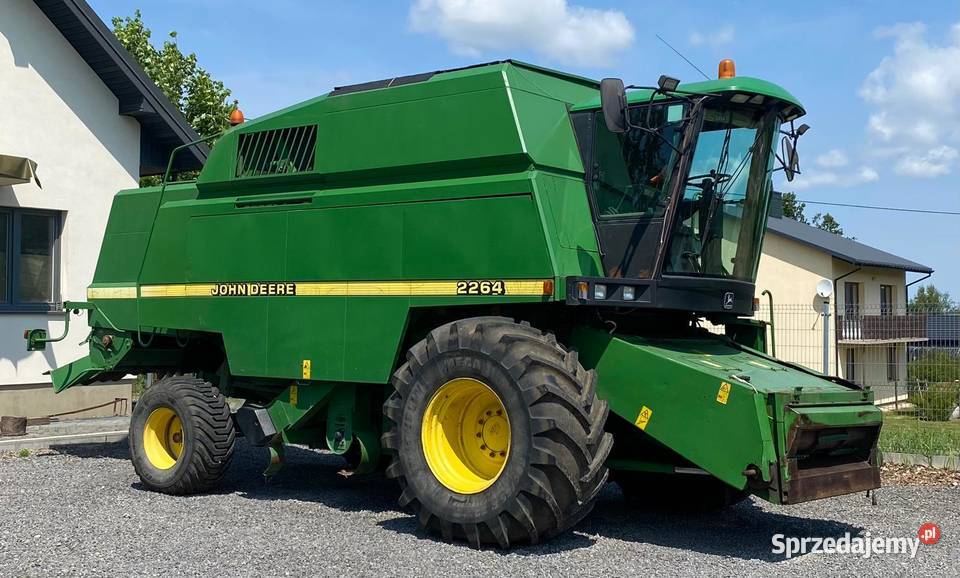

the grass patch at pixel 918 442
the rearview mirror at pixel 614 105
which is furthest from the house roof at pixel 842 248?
the rearview mirror at pixel 614 105

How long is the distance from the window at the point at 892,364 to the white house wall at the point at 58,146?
41.4ft

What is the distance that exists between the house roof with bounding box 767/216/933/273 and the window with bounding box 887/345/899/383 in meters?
14.3

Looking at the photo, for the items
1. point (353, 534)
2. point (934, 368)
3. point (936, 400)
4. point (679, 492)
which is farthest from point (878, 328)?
point (353, 534)

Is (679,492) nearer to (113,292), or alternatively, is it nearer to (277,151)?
(277,151)

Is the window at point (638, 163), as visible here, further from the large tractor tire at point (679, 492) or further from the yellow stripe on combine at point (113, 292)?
the yellow stripe on combine at point (113, 292)

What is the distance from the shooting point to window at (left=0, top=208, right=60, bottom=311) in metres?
14.0

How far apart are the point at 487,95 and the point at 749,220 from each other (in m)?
2.28

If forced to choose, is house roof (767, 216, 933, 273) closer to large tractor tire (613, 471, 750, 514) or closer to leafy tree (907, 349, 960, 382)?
leafy tree (907, 349, 960, 382)

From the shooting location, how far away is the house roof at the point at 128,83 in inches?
575

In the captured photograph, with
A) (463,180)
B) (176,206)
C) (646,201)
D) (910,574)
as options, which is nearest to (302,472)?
(176,206)

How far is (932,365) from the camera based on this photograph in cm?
1967

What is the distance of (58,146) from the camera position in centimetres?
1477

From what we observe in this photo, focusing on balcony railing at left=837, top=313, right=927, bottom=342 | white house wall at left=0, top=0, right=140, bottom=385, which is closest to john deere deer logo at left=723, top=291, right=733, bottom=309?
white house wall at left=0, top=0, right=140, bottom=385

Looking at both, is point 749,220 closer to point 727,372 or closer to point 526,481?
point 727,372
